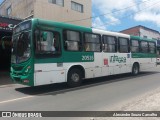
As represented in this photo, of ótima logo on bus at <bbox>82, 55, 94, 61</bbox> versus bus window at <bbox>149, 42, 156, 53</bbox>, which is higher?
bus window at <bbox>149, 42, 156, 53</bbox>

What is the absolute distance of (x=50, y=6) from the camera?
1182 inches

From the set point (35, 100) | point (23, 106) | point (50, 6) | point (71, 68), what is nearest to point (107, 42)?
point (71, 68)

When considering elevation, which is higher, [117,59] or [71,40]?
[71,40]

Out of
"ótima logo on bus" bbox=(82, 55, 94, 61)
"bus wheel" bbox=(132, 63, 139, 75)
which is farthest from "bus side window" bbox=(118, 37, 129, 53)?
"ótima logo on bus" bbox=(82, 55, 94, 61)

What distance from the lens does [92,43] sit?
498 inches

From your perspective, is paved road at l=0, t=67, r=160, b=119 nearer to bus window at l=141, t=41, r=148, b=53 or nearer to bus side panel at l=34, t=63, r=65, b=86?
bus side panel at l=34, t=63, r=65, b=86

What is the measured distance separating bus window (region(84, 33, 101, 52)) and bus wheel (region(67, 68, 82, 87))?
4.50ft

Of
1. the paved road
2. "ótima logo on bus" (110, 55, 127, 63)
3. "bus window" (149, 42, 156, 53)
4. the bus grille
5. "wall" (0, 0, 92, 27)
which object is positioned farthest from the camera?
"wall" (0, 0, 92, 27)

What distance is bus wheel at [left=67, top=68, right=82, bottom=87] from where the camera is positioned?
445 inches

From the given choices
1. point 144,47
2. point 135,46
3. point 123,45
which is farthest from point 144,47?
point 123,45

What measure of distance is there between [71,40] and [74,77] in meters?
1.88

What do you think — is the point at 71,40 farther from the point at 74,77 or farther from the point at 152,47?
the point at 152,47

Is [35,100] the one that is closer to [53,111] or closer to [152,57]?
[53,111]

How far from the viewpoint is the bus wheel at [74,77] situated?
11314 millimetres
